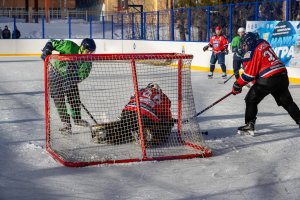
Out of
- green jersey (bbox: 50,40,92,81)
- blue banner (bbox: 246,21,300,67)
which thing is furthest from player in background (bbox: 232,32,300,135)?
blue banner (bbox: 246,21,300,67)

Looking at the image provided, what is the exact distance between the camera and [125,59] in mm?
5191

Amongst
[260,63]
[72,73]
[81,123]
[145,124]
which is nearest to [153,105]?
[145,124]

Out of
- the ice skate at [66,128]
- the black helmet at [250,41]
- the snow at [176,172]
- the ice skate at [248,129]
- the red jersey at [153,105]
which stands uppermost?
the black helmet at [250,41]

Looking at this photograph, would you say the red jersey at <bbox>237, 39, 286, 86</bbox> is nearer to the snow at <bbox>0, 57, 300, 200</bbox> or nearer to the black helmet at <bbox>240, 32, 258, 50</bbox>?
the black helmet at <bbox>240, 32, 258, 50</bbox>

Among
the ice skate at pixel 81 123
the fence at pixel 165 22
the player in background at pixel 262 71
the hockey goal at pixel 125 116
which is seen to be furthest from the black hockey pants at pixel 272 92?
the fence at pixel 165 22

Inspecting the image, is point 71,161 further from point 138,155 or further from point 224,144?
point 224,144

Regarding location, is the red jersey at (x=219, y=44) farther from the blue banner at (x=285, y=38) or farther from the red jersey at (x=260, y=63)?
the red jersey at (x=260, y=63)

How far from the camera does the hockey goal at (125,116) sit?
5242 mm

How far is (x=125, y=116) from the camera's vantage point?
5.50 meters

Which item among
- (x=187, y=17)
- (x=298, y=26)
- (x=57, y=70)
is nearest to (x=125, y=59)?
(x=57, y=70)

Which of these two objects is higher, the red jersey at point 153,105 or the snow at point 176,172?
the red jersey at point 153,105

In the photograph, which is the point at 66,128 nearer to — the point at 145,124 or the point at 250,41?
the point at 145,124

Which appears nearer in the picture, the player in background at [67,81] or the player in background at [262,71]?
the player in background at [67,81]

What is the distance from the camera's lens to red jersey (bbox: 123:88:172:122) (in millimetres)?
5520
